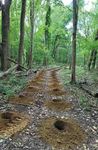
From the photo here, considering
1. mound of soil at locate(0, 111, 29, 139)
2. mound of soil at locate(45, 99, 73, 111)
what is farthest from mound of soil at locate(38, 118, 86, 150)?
mound of soil at locate(45, 99, 73, 111)

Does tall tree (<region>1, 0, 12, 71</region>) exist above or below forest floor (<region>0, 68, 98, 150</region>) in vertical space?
above

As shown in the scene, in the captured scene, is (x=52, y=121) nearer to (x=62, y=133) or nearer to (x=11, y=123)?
(x=62, y=133)

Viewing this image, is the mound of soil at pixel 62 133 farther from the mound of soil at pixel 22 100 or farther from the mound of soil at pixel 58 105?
the mound of soil at pixel 22 100

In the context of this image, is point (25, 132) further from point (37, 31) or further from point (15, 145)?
point (37, 31)

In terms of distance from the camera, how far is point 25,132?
23.4ft

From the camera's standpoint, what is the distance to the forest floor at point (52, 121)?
6.58 metres

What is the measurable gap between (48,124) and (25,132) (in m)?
0.95

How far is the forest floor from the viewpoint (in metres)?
6.58

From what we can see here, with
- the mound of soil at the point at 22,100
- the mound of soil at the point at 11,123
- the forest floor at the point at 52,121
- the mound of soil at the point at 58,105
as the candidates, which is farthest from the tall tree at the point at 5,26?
the mound of soil at the point at 11,123

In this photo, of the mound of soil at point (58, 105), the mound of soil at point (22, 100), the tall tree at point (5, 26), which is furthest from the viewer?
the tall tree at point (5, 26)

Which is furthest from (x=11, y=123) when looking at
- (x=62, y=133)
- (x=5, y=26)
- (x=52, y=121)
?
(x=5, y=26)

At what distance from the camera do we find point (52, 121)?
26.9ft

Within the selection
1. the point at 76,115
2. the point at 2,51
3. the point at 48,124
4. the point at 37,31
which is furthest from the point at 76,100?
the point at 37,31

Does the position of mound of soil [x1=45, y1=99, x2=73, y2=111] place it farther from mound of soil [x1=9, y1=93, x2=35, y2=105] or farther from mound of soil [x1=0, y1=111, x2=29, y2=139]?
mound of soil [x1=0, y1=111, x2=29, y2=139]
